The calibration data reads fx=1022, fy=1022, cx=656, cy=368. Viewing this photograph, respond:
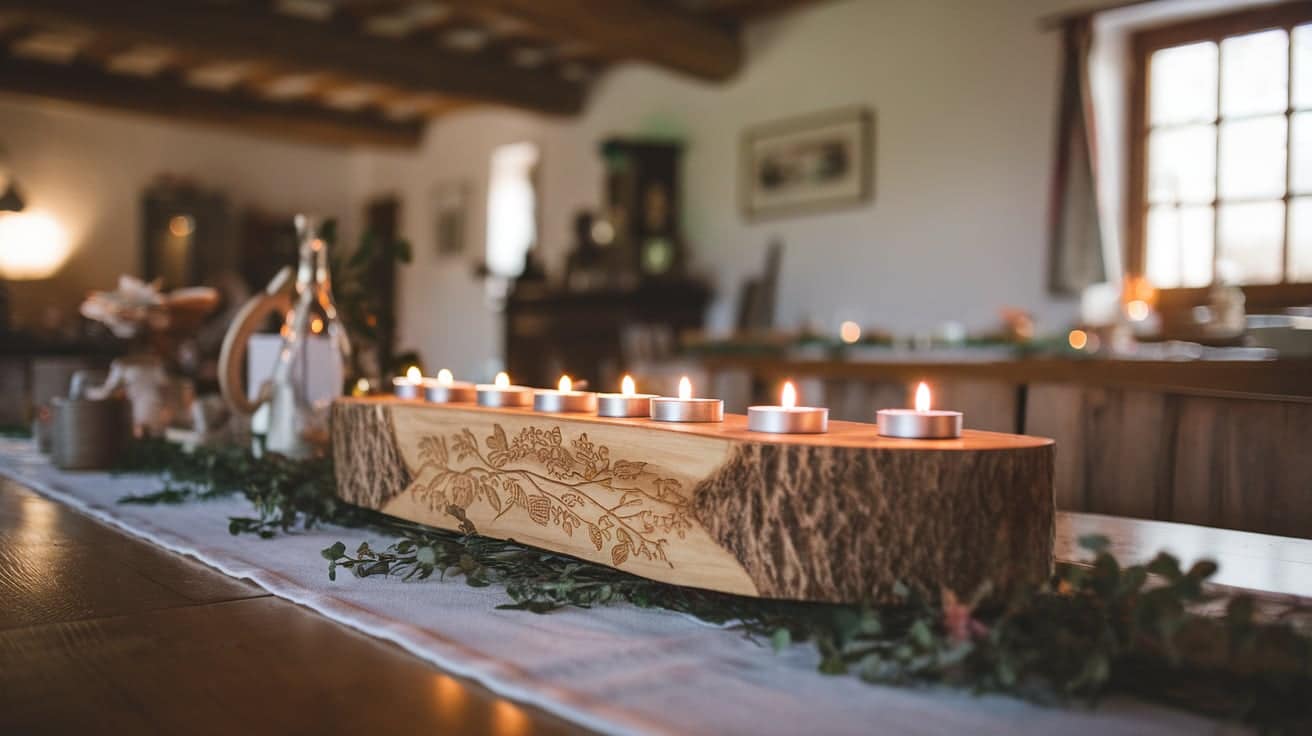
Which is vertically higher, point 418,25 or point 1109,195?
point 418,25

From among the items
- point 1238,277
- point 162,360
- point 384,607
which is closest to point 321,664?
point 384,607

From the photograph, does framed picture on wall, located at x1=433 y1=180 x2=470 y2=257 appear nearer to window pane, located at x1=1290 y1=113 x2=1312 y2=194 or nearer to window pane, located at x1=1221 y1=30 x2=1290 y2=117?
window pane, located at x1=1221 y1=30 x2=1290 y2=117

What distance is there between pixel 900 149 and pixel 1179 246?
1.40m

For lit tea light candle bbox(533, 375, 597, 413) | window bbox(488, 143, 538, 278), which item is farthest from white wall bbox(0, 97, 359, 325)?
lit tea light candle bbox(533, 375, 597, 413)

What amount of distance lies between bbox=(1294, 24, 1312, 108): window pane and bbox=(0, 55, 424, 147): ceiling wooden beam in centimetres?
676

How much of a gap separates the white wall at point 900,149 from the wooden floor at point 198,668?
430 cm

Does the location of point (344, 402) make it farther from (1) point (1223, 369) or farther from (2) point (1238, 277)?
(2) point (1238, 277)

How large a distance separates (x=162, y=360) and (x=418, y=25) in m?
4.95

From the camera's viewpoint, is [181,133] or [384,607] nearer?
[384,607]

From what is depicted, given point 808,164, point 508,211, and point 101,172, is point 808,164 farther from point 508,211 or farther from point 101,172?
point 101,172

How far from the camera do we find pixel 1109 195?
14.5 ft

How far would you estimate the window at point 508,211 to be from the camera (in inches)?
320

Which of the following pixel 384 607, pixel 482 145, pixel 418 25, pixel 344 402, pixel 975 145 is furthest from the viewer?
pixel 482 145

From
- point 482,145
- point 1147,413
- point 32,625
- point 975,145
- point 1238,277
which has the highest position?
point 482,145
